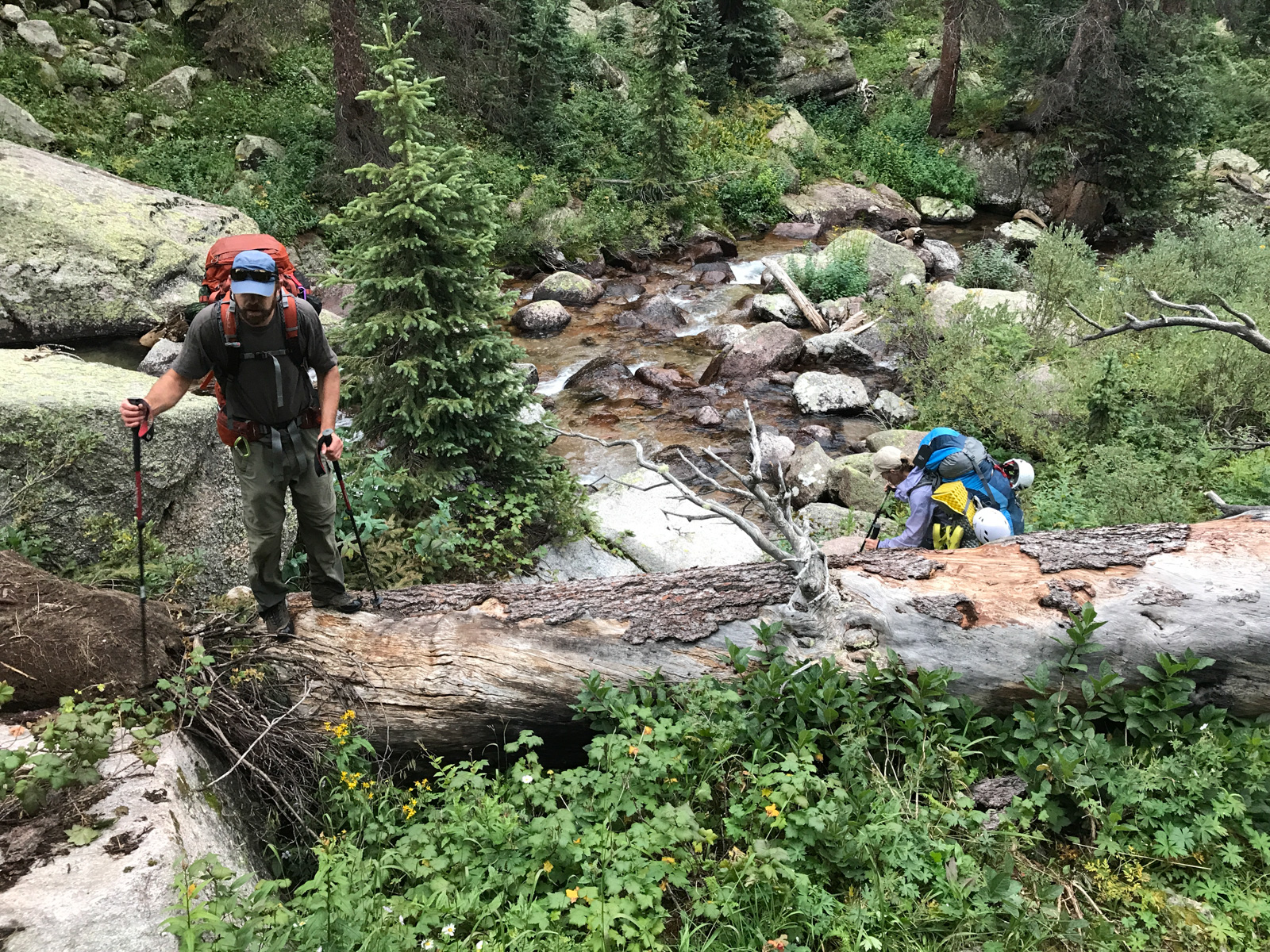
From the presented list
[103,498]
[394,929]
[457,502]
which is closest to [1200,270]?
[457,502]

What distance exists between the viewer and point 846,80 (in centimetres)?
2522

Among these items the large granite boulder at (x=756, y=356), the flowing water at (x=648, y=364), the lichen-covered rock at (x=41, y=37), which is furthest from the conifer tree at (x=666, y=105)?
the lichen-covered rock at (x=41, y=37)

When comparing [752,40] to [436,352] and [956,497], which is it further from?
[956,497]

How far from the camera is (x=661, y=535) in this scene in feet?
25.5

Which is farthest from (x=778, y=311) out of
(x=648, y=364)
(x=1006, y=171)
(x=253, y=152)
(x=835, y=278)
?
(x=1006, y=171)

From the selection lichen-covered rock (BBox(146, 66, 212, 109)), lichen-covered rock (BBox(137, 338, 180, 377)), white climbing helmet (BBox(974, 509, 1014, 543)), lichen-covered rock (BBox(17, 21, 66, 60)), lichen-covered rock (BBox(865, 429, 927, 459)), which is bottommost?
lichen-covered rock (BBox(865, 429, 927, 459))

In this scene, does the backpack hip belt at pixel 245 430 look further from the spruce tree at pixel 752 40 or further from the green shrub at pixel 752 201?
the spruce tree at pixel 752 40

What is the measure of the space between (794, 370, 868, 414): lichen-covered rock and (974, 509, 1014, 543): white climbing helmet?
6.41 m

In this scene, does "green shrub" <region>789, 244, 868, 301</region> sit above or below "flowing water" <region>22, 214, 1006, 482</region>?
above

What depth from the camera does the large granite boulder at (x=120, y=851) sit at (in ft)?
8.36

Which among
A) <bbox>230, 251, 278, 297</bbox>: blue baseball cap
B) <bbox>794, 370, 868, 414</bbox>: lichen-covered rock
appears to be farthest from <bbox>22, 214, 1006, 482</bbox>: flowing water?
<bbox>230, 251, 278, 297</bbox>: blue baseball cap

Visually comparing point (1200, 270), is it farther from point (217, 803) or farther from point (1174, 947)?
point (217, 803)

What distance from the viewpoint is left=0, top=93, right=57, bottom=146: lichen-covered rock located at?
12.4m

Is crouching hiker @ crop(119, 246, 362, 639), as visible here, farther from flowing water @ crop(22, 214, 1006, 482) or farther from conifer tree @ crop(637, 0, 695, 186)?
conifer tree @ crop(637, 0, 695, 186)
